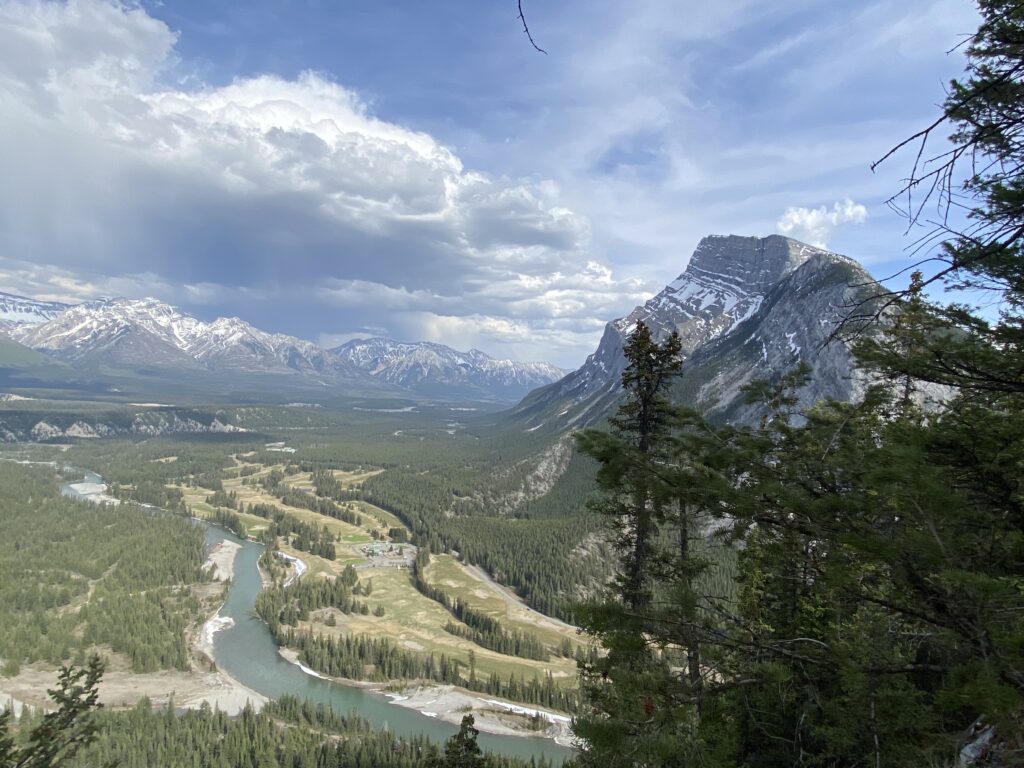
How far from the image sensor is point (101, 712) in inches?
2438

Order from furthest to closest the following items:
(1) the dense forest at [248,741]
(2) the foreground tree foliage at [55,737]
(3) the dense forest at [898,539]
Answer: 1. (1) the dense forest at [248,741]
2. (2) the foreground tree foliage at [55,737]
3. (3) the dense forest at [898,539]

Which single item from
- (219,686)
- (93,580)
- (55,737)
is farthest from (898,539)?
(93,580)

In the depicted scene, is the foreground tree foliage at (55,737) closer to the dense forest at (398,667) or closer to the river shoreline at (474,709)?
the river shoreline at (474,709)

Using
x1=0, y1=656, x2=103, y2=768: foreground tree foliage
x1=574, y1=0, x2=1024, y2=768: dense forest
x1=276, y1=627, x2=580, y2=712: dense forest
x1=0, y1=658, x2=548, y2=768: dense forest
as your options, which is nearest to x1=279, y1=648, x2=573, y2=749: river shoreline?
x1=276, y1=627, x2=580, y2=712: dense forest

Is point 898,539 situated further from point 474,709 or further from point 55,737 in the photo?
point 474,709

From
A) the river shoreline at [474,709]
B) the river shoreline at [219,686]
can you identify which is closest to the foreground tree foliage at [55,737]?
the river shoreline at [219,686]

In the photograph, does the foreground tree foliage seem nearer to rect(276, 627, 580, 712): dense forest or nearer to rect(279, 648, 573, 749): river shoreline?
rect(279, 648, 573, 749): river shoreline

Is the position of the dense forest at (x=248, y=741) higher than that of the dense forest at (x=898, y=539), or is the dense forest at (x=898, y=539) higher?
the dense forest at (x=898, y=539)

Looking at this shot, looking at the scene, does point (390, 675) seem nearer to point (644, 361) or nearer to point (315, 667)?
point (315, 667)

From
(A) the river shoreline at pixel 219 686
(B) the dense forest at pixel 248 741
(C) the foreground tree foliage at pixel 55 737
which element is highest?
(C) the foreground tree foliage at pixel 55 737

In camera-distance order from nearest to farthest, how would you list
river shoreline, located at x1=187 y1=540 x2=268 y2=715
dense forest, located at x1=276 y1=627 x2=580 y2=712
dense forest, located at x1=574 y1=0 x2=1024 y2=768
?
dense forest, located at x1=574 y1=0 x2=1024 y2=768 → river shoreline, located at x1=187 y1=540 x2=268 y2=715 → dense forest, located at x1=276 y1=627 x2=580 y2=712

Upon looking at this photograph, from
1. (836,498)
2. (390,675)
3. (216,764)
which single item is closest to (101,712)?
(216,764)

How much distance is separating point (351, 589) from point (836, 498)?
383ft

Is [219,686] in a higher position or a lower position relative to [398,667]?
higher
